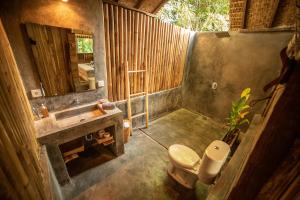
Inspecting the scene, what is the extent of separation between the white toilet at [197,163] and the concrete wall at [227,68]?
1844 millimetres

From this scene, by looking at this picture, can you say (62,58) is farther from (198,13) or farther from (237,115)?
(198,13)

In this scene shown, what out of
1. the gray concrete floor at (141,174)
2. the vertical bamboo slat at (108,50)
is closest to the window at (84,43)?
the vertical bamboo slat at (108,50)

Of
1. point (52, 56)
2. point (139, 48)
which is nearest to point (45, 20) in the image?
point (52, 56)

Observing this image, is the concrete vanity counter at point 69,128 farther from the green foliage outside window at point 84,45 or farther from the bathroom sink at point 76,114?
the green foliage outside window at point 84,45

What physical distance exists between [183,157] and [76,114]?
5.89 feet

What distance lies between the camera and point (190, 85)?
3980mm

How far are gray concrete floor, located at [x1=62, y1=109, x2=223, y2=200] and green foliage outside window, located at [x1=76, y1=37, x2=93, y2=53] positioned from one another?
1.87 meters

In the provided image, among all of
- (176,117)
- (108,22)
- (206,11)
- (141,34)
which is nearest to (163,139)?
(176,117)

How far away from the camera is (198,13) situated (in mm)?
4707

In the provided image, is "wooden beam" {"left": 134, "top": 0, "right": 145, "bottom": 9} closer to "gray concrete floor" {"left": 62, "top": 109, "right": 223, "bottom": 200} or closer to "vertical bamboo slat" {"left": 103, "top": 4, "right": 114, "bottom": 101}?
"vertical bamboo slat" {"left": 103, "top": 4, "right": 114, "bottom": 101}

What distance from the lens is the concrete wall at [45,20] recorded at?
57.0 inches

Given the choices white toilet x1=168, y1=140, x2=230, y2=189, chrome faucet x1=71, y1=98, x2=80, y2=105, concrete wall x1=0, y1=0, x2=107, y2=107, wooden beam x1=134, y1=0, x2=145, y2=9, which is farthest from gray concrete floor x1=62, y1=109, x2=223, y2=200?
wooden beam x1=134, y1=0, x2=145, y2=9

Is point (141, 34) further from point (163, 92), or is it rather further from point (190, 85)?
point (190, 85)

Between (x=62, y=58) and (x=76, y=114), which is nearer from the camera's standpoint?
(x=62, y=58)
